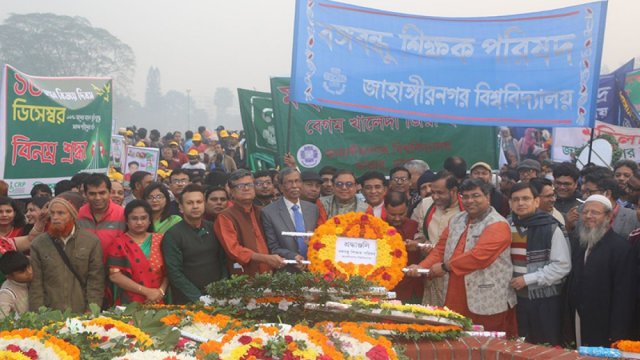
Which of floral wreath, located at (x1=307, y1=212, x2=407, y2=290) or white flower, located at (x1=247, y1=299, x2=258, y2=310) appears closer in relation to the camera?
white flower, located at (x1=247, y1=299, x2=258, y2=310)

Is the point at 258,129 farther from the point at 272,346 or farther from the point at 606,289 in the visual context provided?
the point at 272,346

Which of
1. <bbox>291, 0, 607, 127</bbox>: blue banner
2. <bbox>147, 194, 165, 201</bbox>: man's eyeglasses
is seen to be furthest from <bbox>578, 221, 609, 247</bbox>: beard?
<bbox>147, 194, 165, 201</bbox>: man's eyeglasses

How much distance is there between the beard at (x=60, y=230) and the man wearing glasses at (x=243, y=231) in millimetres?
1184

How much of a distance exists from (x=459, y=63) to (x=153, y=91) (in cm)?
10696

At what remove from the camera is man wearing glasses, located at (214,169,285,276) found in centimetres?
685

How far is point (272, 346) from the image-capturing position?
4344mm

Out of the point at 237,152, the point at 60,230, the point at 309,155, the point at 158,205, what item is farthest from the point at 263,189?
the point at 237,152

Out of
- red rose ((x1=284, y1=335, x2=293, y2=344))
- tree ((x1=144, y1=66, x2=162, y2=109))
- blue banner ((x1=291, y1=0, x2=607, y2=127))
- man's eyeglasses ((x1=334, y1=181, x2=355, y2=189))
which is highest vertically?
tree ((x1=144, y1=66, x2=162, y2=109))

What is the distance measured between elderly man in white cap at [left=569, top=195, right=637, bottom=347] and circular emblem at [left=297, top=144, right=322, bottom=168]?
408 cm

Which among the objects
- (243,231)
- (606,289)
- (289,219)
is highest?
(289,219)

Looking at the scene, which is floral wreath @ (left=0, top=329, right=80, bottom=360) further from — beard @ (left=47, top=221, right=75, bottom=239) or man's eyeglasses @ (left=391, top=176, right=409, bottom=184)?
man's eyeglasses @ (left=391, top=176, right=409, bottom=184)

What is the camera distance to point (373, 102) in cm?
930

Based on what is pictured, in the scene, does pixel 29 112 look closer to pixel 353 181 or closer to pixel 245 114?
pixel 245 114

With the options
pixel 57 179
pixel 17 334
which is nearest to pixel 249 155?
pixel 57 179
